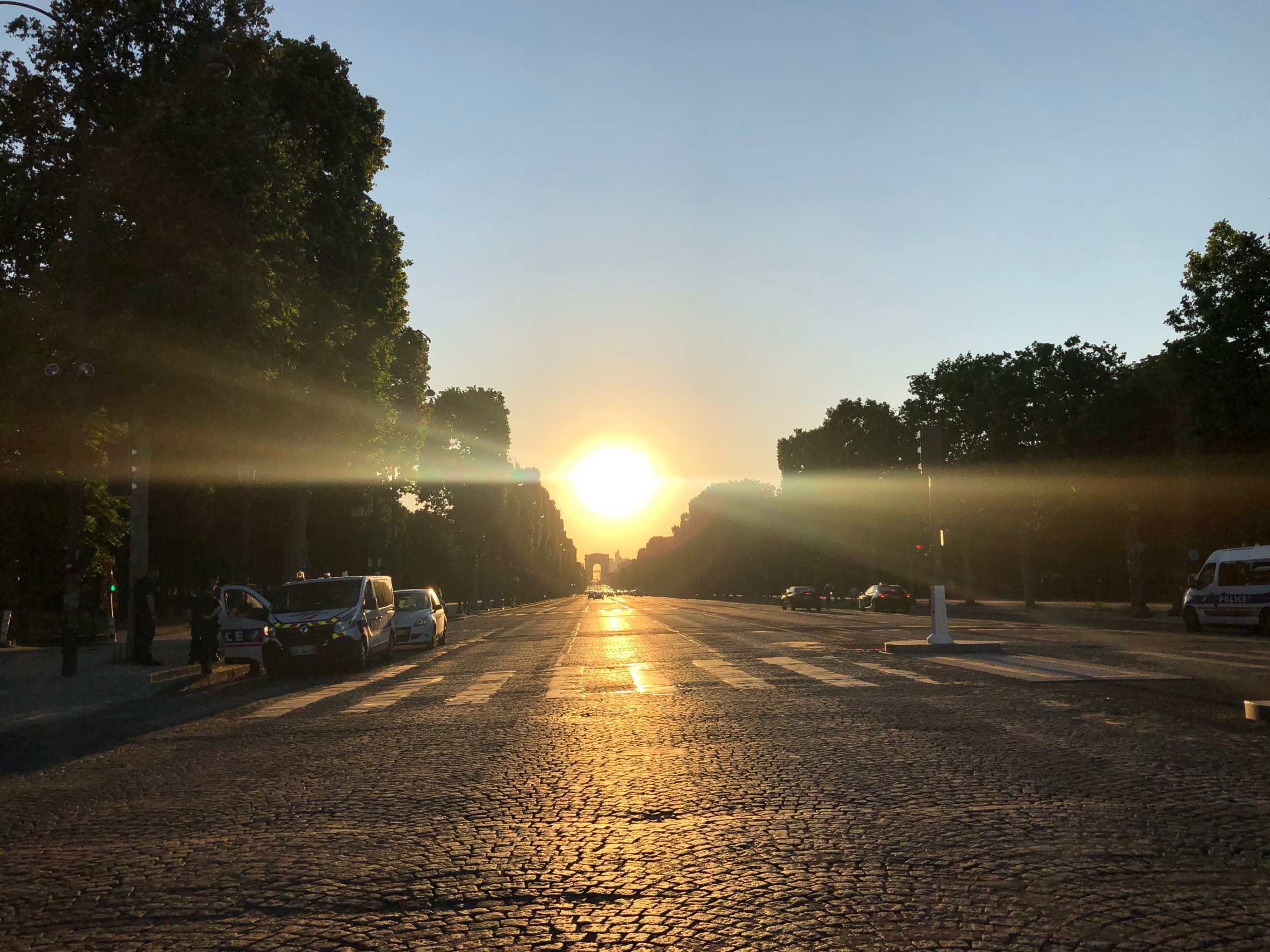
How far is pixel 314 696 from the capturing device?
1572 cm

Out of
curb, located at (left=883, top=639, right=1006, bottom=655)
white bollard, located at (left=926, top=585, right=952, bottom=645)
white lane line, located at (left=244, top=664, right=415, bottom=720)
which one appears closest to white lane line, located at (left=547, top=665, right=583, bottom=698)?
white lane line, located at (left=244, top=664, right=415, bottom=720)

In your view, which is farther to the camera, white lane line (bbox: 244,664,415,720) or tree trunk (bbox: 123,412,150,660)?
tree trunk (bbox: 123,412,150,660)

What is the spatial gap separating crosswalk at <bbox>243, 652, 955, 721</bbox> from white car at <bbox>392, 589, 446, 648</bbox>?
7.33 meters

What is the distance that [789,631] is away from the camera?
30.5 meters

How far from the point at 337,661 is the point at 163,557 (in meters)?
40.6

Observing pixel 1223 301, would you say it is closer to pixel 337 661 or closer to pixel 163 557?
pixel 337 661

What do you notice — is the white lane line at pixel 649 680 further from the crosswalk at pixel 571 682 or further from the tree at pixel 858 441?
the tree at pixel 858 441

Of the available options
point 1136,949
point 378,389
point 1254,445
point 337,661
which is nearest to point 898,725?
point 1136,949

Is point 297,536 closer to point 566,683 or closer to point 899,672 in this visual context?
point 566,683

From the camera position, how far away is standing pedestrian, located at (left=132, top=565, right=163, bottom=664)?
20875 millimetres

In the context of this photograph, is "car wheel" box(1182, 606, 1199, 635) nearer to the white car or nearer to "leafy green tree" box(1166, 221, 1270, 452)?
"leafy green tree" box(1166, 221, 1270, 452)

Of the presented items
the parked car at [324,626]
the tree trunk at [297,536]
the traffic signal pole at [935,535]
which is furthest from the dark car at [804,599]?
the parked car at [324,626]

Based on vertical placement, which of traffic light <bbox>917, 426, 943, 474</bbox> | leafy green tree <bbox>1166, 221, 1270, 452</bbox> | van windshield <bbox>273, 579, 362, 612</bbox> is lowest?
van windshield <bbox>273, 579, 362, 612</bbox>

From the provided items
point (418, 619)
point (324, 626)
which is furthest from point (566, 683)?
point (418, 619)
